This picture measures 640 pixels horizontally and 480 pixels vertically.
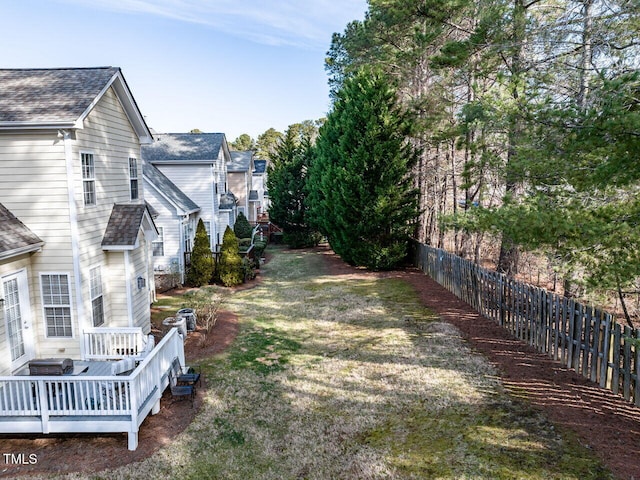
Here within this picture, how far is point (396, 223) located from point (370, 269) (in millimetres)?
3026

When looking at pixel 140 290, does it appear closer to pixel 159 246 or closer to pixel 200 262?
pixel 200 262

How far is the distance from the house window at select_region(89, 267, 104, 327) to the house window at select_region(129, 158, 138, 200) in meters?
3.12

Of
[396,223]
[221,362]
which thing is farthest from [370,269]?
[221,362]

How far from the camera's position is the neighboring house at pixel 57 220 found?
8109mm

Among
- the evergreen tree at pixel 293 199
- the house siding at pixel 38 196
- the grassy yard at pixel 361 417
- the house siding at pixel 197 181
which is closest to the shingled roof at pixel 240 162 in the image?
the evergreen tree at pixel 293 199

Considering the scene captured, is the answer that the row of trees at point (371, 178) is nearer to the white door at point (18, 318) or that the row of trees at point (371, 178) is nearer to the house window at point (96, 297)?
the house window at point (96, 297)

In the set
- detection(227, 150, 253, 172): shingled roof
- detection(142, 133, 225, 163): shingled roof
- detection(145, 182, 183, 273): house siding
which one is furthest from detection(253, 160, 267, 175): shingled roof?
detection(145, 182, 183, 273): house siding

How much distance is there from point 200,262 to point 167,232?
2.05 m

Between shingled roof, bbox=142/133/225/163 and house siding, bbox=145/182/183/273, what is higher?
shingled roof, bbox=142/133/225/163

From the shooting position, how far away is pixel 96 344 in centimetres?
902

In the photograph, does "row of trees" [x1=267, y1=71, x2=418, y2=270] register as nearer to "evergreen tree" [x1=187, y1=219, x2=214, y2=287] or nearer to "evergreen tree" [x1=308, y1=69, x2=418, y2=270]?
"evergreen tree" [x1=308, y1=69, x2=418, y2=270]

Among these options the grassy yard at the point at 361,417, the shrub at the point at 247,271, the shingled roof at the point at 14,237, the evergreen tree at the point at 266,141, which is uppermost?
the evergreen tree at the point at 266,141

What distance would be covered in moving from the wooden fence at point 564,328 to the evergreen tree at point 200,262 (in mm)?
10936

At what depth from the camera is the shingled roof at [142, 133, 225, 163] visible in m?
21.5
